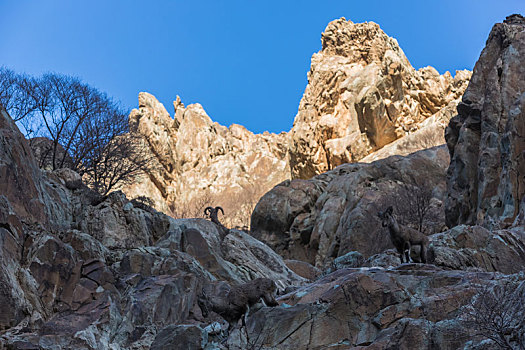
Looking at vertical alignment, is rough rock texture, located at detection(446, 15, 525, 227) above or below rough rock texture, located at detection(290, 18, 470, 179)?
below

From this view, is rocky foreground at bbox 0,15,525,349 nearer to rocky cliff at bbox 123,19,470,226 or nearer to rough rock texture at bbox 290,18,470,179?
rocky cliff at bbox 123,19,470,226

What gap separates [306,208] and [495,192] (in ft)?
59.3

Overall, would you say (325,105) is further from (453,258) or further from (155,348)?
(155,348)

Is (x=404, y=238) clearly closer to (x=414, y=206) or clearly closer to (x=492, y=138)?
(x=492, y=138)

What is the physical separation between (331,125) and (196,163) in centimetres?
3102

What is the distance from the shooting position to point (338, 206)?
38844 mm

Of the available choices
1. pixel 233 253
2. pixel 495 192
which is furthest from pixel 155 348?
pixel 495 192

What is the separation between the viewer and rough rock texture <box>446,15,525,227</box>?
24.5 metres

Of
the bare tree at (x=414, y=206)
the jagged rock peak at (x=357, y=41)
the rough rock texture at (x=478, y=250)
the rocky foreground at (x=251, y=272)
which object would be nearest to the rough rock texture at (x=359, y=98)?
the jagged rock peak at (x=357, y=41)

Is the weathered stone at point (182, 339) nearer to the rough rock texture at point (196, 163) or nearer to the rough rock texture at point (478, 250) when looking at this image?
the rough rock texture at point (478, 250)

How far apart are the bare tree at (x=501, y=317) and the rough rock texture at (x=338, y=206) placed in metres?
21.7

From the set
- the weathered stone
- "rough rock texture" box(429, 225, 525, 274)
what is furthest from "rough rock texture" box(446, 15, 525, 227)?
the weathered stone

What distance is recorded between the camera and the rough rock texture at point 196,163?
86.9m

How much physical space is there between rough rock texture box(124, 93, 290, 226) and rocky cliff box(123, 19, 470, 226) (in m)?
0.17
